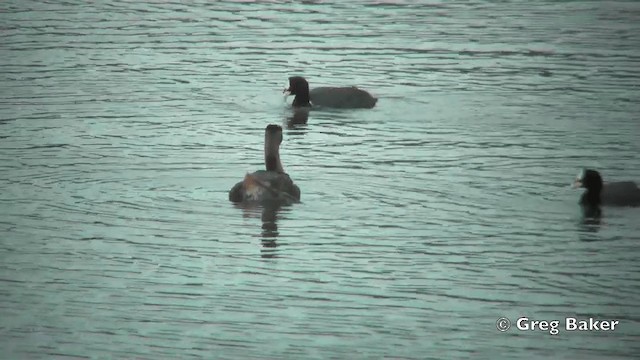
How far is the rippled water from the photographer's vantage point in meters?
14.3

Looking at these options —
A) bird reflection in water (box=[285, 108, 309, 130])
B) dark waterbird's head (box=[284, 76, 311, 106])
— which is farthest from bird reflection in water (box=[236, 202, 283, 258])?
dark waterbird's head (box=[284, 76, 311, 106])

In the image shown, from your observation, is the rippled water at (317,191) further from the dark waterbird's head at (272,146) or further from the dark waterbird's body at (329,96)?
the dark waterbird's head at (272,146)

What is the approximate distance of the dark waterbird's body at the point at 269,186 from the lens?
752 inches

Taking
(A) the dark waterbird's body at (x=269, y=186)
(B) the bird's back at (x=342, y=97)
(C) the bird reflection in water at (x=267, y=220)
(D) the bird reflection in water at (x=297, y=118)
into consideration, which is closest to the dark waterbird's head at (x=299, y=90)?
(D) the bird reflection in water at (x=297, y=118)

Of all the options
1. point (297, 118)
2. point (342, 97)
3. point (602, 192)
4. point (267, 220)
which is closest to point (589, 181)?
point (602, 192)

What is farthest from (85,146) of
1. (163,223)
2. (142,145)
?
(163,223)

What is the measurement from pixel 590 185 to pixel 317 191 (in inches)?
139

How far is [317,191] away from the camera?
20.1m

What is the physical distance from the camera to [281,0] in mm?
41719

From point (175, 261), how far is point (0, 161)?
6255 mm

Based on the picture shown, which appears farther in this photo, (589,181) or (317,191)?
(317,191)

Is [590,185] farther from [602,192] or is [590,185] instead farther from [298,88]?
[298,88]

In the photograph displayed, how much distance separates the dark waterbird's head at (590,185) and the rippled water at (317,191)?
1.03ft

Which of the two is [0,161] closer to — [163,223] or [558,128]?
[163,223]
